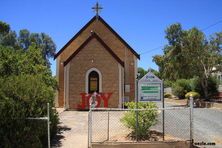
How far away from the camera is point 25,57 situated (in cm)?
1576

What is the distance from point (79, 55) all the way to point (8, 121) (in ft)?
50.8

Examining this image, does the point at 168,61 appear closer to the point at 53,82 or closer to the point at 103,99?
the point at 103,99

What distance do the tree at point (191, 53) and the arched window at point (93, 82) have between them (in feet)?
34.8

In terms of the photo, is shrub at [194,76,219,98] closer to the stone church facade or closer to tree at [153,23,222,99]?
tree at [153,23,222,99]

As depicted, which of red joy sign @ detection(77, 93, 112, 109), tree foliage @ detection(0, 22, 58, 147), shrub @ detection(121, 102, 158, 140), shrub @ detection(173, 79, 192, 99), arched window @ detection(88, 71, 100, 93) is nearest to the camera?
tree foliage @ detection(0, 22, 58, 147)

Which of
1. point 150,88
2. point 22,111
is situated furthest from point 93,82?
point 22,111

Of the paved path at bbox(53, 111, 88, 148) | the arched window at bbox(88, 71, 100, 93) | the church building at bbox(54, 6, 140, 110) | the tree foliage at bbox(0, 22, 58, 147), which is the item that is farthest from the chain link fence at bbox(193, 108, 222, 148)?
the arched window at bbox(88, 71, 100, 93)

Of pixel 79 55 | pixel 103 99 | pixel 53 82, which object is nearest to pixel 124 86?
pixel 103 99

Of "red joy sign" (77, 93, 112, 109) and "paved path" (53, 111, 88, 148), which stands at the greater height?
"red joy sign" (77, 93, 112, 109)

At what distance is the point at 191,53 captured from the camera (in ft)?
107

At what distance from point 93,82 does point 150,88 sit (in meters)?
13.4

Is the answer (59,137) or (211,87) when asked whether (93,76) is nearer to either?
(59,137)

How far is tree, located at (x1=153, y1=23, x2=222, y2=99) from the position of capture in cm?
3262

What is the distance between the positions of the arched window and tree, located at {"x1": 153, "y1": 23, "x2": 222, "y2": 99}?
10614 millimetres
